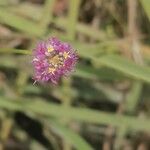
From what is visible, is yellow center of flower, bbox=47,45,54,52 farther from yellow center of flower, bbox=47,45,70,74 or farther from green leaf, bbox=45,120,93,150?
green leaf, bbox=45,120,93,150

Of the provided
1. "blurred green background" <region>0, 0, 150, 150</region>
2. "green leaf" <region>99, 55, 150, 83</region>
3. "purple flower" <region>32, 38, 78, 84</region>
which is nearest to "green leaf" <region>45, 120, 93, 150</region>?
"blurred green background" <region>0, 0, 150, 150</region>

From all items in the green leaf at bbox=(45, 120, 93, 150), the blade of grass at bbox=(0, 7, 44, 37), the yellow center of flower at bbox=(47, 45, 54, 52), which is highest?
the yellow center of flower at bbox=(47, 45, 54, 52)

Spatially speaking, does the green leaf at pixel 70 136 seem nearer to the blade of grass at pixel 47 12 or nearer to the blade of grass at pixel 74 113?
the blade of grass at pixel 74 113

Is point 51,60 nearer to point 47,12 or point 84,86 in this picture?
point 47,12

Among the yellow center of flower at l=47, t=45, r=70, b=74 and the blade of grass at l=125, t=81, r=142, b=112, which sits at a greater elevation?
the yellow center of flower at l=47, t=45, r=70, b=74

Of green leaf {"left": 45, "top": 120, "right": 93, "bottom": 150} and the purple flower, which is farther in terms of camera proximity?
green leaf {"left": 45, "top": 120, "right": 93, "bottom": 150}

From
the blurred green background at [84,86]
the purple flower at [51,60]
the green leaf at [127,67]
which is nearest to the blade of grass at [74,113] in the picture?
the blurred green background at [84,86]

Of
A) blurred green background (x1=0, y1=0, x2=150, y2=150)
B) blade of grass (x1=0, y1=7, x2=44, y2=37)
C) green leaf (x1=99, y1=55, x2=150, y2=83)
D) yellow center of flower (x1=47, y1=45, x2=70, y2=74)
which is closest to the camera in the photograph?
yellow center of flower (x1=47, y1=45, x2=70, y2=74)
